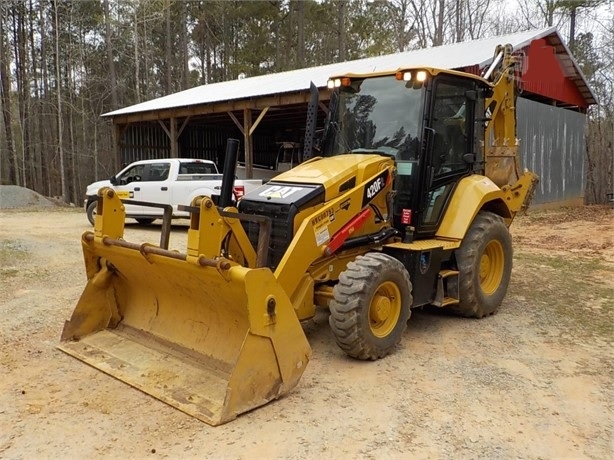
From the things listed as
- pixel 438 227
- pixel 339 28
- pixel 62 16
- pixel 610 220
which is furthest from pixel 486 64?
pixel 62 16

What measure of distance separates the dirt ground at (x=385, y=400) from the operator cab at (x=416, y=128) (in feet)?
4.43

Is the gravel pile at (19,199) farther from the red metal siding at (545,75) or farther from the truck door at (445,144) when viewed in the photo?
the truck door at (445,144)

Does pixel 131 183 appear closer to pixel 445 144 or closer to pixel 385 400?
pixel 445 144

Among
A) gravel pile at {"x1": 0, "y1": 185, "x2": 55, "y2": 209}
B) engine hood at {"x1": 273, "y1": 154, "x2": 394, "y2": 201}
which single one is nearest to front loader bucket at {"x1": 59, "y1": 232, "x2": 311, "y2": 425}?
engine hood at {"x1": 273, "y1": 154, "x2": 394, "y2": 201}

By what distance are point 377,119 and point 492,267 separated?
2.19 metres

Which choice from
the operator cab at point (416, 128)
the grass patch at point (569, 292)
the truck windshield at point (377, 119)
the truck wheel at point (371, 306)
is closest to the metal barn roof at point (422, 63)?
the grass patch at point (569, 292)

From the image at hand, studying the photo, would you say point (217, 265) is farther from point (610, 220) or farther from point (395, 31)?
point (395, 31)

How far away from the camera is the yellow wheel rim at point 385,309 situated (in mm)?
4637

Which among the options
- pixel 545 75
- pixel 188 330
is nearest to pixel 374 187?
pixel 188 330

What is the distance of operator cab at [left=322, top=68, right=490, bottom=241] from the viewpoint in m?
5.34

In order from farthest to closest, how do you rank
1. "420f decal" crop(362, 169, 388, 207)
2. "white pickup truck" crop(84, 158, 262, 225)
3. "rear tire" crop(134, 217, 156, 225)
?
"rear tire" crop(134, 217, 156, 225)
"white pickup truck" crop(84, 158, 262, 225)
"420f decal" crop(362, 169, 388, 207)

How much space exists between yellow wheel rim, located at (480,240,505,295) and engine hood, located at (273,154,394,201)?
1.73 metres

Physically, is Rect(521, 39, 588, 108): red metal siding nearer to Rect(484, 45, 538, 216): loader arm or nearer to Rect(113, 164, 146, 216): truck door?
Rect(484, 45, 538, 216): loader arm

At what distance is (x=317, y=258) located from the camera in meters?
4.65
